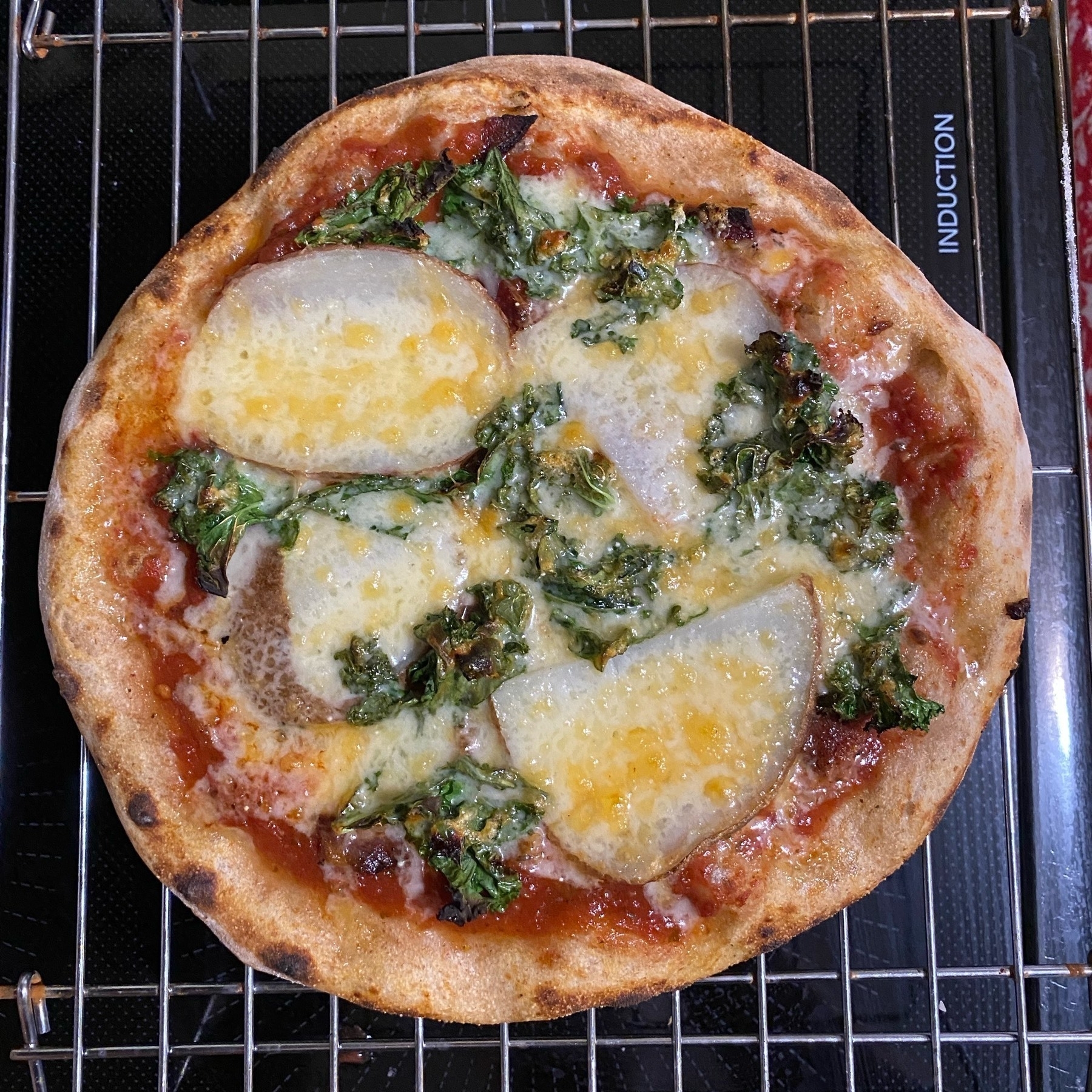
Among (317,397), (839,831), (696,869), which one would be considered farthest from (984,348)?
(317,397)

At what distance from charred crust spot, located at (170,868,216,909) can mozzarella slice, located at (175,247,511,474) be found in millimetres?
949

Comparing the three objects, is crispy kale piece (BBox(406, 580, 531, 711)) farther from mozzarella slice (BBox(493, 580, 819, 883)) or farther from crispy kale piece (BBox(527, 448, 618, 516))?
crispy kale piece (BBox(527, 448, 618, 516))

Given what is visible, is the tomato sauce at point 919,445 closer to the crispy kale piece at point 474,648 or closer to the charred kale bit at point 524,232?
the charred kale bit at point 524,232

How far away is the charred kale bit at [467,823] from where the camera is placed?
2.19 m

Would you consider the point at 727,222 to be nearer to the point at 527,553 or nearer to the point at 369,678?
the point at 527,553

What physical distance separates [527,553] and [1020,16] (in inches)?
80.3

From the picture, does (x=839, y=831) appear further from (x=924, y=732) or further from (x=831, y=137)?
(x=831, y=137)

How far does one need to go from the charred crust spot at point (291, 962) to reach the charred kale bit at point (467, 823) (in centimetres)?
33

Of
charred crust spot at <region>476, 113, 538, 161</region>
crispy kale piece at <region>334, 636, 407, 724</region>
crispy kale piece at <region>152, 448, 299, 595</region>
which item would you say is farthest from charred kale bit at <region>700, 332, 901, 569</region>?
crispy kale piece at <region>152, 448, 299, 595</region>

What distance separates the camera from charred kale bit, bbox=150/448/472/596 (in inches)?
87.4

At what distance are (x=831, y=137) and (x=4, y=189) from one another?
8.42 ft

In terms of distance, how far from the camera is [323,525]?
222cm

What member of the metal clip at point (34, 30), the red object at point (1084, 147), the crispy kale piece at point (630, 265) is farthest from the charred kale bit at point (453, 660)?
the red object at point (1084, 147)

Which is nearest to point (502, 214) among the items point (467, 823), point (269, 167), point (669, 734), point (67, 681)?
point (269, 167)
